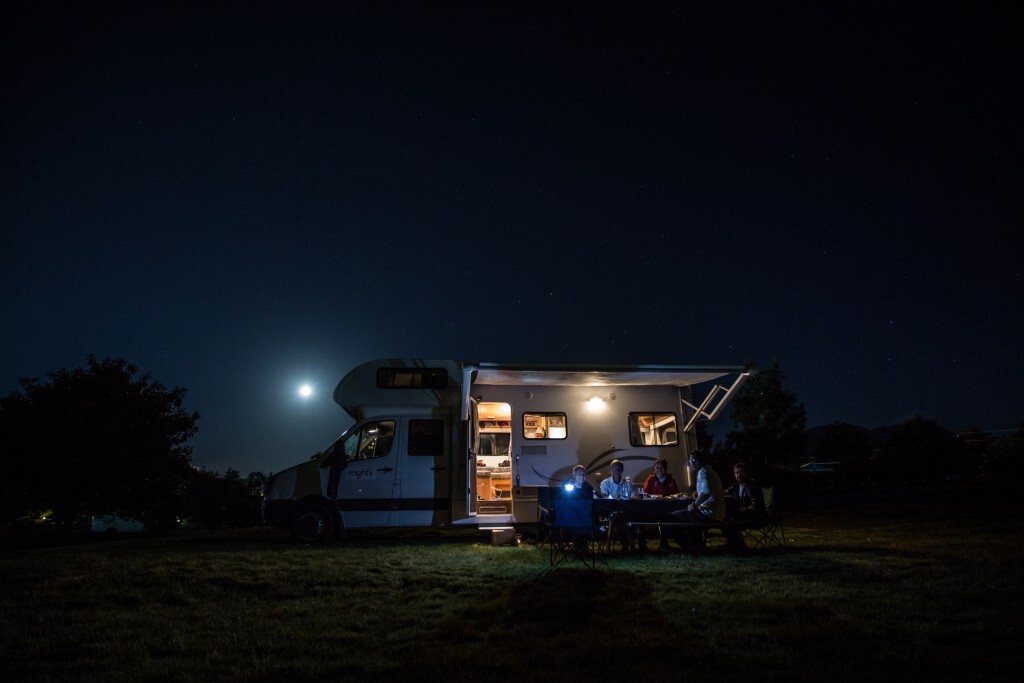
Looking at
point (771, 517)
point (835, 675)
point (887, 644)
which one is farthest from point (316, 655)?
point (771, 517)

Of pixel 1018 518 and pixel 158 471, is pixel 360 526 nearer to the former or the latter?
pixel 1018 518

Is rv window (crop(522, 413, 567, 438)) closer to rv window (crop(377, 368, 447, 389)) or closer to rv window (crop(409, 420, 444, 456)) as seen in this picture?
rv window (crop(409, 420, 444, 456))

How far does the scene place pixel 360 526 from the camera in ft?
34.4

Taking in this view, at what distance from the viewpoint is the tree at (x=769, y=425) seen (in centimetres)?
3488

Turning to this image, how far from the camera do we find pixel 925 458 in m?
39.4

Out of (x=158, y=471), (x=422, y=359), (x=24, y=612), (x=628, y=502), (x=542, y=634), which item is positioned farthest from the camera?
(x=158, y=471)

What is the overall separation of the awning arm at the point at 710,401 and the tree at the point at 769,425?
83.2ft

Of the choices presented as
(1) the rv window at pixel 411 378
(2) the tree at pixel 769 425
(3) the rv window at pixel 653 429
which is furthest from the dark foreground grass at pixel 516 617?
(2) the tree at pixel 769 425

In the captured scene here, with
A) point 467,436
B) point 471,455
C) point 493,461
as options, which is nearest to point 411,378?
point 467,436

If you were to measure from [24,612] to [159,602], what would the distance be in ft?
3.16

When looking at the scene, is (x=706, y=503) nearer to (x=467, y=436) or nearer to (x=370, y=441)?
(x=467, y=436)

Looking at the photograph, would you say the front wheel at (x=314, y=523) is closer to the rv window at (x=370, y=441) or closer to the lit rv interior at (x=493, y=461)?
the rv window at (x=370, y=441)

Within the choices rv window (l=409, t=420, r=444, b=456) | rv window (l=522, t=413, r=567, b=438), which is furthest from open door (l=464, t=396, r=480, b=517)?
rv window (l=522, t=413, r=567, b=438)

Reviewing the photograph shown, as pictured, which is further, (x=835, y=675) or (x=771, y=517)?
(x=771, y=517)
